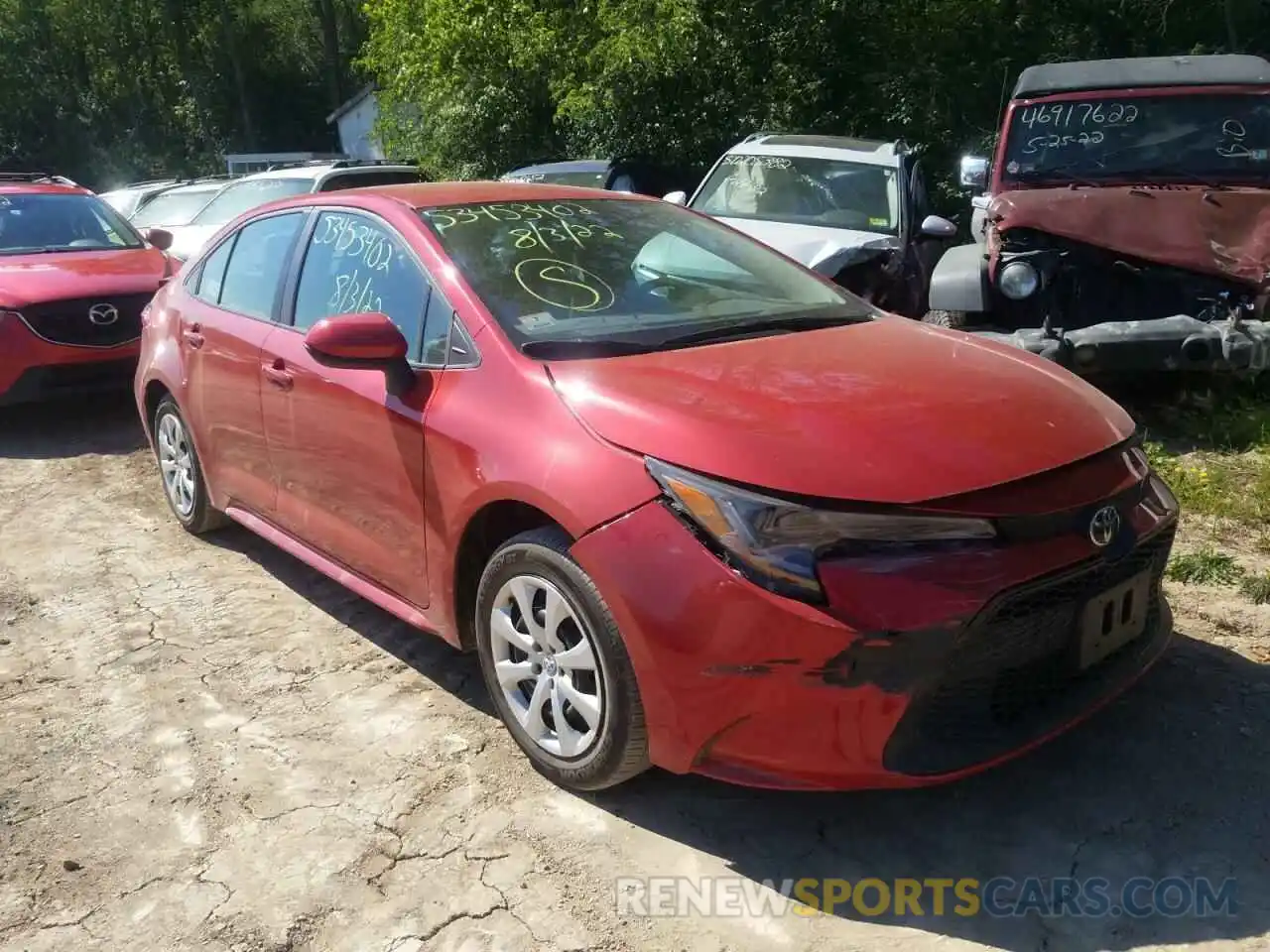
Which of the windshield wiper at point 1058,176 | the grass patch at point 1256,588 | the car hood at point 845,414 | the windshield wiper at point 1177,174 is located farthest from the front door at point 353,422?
the windshield wiper at point 1177,174

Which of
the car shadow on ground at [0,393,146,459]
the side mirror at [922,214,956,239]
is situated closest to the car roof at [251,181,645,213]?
the car shadow on ground at [0,393,146,459]

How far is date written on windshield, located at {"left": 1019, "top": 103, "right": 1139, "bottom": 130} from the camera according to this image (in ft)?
21.9

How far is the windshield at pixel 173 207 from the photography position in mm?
12148

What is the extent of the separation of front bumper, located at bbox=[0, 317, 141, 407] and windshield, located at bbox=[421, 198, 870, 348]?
4.15 metres

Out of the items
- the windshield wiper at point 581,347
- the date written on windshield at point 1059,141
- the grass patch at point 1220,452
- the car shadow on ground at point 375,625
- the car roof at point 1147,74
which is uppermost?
the car roof at point 1147,74

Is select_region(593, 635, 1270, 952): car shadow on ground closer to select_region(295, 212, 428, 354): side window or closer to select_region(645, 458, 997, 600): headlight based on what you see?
select_region(645, 458, 997, 600): headlight

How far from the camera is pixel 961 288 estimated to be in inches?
241

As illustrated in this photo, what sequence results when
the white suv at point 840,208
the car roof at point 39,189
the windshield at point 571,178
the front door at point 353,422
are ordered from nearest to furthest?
the front door at point 353,422, the white suv at point 840,208, the car roof at point 39,189, the windshield at point 571,178

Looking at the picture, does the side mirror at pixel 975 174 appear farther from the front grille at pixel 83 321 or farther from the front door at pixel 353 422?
the front grille at pixel 83 321

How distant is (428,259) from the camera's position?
345cm

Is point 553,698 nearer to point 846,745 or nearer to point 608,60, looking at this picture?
point 846,745

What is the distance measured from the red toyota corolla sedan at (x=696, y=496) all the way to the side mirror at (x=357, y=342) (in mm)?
11

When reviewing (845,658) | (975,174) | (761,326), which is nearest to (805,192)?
(975,174)

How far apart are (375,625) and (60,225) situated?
228 inches
